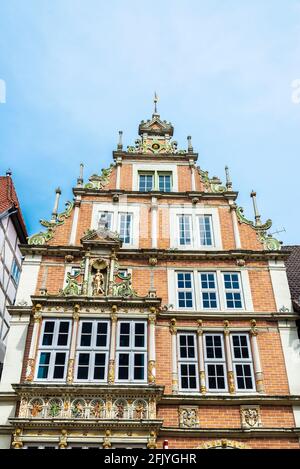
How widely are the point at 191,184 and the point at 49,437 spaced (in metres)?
11.0

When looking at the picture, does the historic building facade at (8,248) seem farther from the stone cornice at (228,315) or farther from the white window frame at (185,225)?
the white window frame at (185,225)

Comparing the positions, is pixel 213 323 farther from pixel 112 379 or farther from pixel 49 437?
pixel 49 437

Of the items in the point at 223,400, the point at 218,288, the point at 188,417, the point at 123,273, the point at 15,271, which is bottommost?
the point at 188,417

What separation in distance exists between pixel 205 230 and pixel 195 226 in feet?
1.35

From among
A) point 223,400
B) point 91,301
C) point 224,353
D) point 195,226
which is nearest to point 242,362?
point 224,353

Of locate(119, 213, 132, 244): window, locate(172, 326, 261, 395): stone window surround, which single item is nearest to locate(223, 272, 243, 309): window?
locate(172, 326, 261, 395): stone window surround

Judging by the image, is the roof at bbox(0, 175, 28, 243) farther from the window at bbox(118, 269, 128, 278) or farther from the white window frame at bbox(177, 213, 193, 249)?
the white window frame at bbox(177, 213, 193, 249)

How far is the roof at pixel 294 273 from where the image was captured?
18203 millimetres

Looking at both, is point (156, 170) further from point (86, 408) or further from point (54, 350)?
point (86, 408)

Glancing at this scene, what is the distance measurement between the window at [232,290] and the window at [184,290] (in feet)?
4.05

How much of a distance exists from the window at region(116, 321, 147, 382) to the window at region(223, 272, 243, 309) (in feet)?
10.4

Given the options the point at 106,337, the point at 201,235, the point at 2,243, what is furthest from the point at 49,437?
the point at 2,243

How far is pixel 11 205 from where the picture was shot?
23312 millimetres

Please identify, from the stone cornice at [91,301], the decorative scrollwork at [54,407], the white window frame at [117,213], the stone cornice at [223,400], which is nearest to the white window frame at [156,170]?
the white window frame at [117,213]
